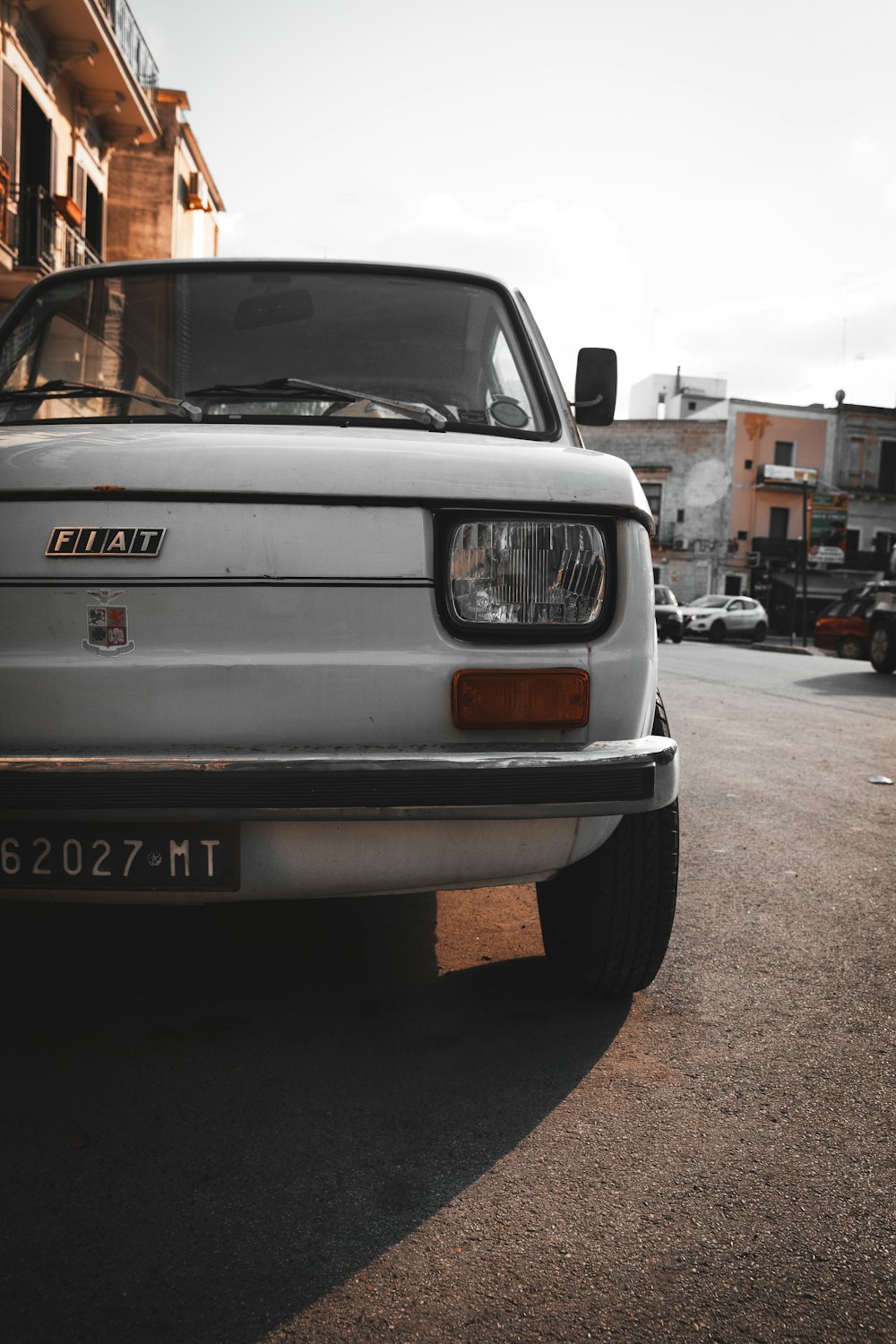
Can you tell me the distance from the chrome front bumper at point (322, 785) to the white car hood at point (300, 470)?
1.53 ft

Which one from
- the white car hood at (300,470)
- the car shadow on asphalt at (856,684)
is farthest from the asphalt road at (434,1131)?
the car shadow on asphalt at (856,684)

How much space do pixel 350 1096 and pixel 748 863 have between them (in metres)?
2.28

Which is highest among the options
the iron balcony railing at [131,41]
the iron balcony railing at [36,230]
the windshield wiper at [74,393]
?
the iron balcony railing at [131,41]

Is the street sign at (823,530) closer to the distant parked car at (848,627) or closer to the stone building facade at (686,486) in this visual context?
the stone building facade at (686,486)

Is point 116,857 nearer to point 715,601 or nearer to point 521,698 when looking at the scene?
point 521,698

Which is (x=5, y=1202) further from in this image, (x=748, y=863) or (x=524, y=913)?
(x=748, y=863)

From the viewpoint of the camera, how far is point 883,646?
1380 centimetres

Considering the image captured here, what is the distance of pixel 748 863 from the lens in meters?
3.98

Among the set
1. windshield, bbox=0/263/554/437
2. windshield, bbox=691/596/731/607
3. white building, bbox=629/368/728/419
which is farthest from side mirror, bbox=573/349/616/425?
white building, bbox=629/368/728/419

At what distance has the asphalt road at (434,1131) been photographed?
1515mm

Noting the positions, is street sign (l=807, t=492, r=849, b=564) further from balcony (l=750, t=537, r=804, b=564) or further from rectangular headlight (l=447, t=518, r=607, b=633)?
rectangular headlight (l=447, t=518, r=607, b=633)

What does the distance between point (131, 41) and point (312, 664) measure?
2118 cm

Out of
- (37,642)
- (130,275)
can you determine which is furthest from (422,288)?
(37,642)

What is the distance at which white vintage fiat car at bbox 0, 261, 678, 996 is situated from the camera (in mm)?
1918
